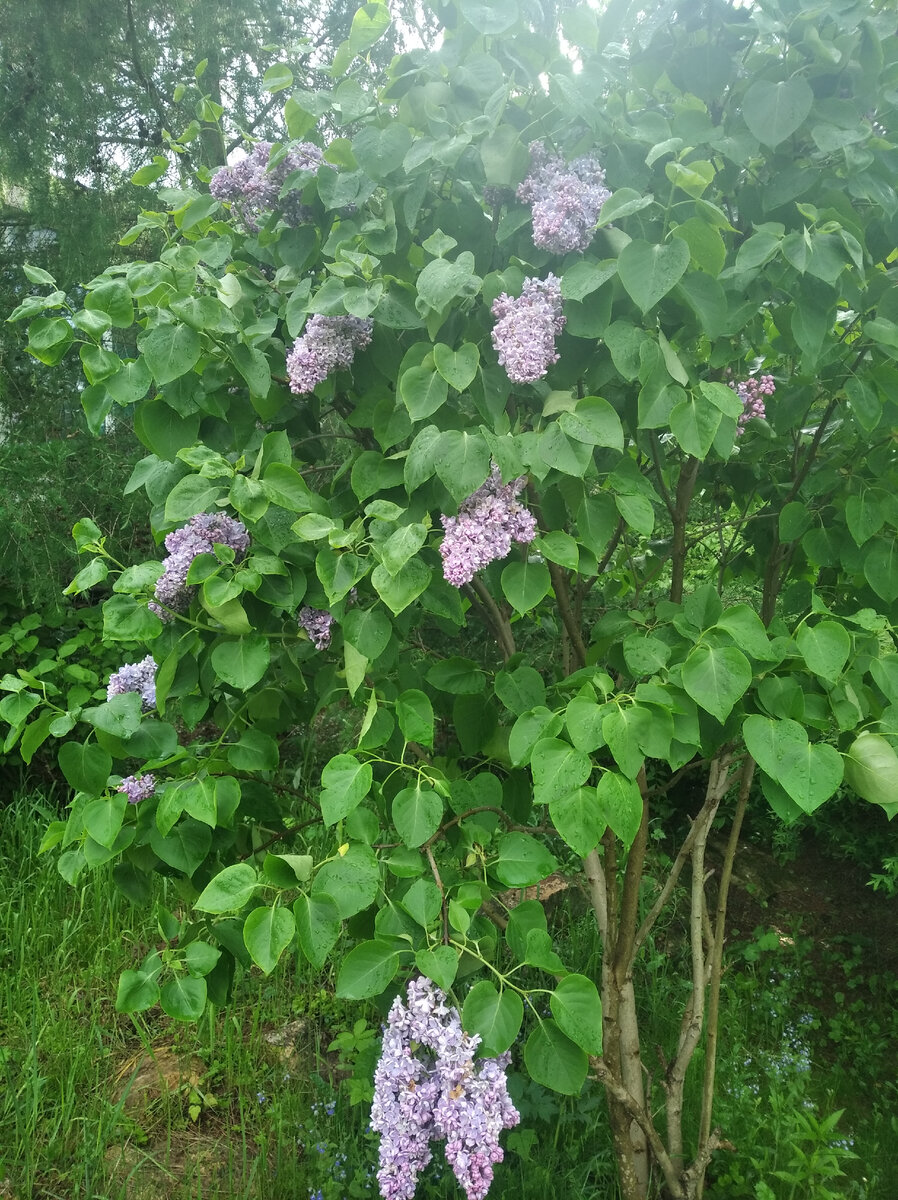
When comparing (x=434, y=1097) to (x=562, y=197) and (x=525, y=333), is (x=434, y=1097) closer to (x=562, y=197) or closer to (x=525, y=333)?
(x=525, y=333)

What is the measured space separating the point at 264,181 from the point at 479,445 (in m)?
0.67

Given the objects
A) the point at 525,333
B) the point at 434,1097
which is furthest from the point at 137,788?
the point at 525,333

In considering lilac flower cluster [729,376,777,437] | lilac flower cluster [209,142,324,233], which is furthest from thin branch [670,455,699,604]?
lilac flower cluster [209,142,324,233]

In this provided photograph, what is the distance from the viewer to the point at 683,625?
51.4 inches

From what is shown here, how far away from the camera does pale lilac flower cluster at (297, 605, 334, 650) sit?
4.45 ft

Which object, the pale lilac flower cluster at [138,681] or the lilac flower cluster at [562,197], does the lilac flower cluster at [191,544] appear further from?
the lilac flower cluster at [562,197]

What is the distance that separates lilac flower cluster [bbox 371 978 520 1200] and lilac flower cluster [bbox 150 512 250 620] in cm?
63

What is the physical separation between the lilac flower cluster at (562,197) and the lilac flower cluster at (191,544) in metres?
0.58

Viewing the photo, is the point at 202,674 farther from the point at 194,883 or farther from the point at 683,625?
the point at 683,625

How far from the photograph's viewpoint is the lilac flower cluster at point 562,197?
47.8 inches

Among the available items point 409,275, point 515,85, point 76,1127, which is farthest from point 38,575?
point 515,85

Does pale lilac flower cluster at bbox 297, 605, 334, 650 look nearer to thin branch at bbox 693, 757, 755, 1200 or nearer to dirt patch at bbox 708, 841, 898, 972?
thin branch at bbox 693, 757, 755, 1200

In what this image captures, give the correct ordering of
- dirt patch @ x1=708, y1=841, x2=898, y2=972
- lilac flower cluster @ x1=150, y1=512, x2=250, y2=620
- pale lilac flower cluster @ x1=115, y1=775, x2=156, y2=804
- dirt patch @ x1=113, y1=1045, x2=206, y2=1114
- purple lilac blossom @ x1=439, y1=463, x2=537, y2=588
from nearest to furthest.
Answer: purple lilac blossom @ x1=439, y1=463, x2=537, y2=588, lilac flower cluster @ x1=150, y1=512, x2=250, y2=620, pale lilac flower cluster @ x1=115, y1=775, x2=156, y2=804, dirt patch @ x1=113, y1=1045, x2=206, y2=1114, dirt patch @ x1=708, y1=841, x2=898, y2=972

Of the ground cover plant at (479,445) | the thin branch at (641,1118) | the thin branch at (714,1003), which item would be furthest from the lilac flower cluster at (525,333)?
the thin branch at (641,1118)
